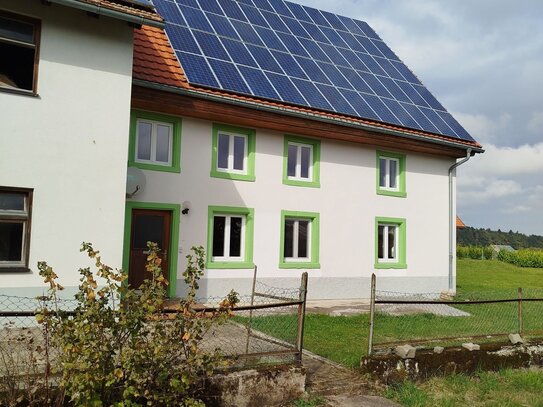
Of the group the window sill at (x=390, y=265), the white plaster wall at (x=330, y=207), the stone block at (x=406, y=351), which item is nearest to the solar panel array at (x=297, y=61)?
the white plaster wall at (x=330, y=207)

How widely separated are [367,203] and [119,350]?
11.7 m

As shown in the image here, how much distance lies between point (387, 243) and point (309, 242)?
119 inches

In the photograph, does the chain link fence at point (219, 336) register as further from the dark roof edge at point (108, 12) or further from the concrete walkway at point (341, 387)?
the dark roof edge at point (108, 12)

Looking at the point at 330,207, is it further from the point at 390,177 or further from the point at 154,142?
the point at 154,142

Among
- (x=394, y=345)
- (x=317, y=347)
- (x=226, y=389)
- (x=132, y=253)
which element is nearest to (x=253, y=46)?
(x=132, y=253)

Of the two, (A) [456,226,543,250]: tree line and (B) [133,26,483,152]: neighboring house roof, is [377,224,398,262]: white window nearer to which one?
(B) [133,26,483,152]: neighboring house roof

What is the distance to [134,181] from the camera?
10.9 meters

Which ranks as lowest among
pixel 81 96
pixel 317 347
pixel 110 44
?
pixel 317 347

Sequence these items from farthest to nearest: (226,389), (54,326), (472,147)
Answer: (472,147) < (226,389) < (54,326)

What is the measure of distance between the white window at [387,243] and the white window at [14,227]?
33.8 feet

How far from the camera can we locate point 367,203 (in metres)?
14.9

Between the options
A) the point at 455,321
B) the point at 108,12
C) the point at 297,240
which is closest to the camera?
the point at 108,12

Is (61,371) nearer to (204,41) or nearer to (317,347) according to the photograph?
(317,347)

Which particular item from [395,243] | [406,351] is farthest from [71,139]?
[395,243]
